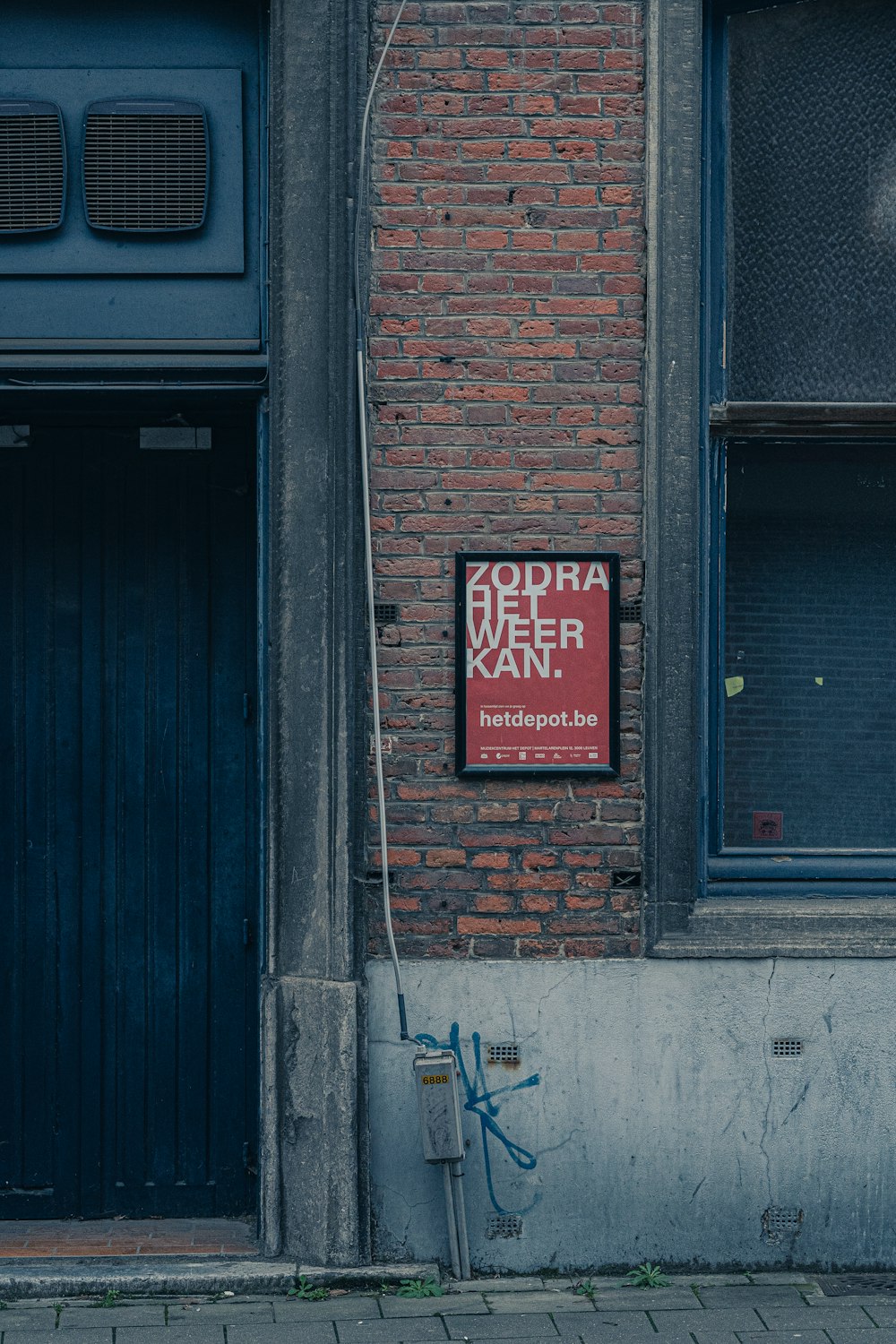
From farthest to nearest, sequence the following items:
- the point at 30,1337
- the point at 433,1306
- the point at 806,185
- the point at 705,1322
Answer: the point at 806,185, the point at 433,1306, the point at 705,1322, the point at 30,1337

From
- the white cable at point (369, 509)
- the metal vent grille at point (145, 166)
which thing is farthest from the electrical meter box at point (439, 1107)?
the metal vent grille at point (145, 166)

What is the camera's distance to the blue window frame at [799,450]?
15.8 feet

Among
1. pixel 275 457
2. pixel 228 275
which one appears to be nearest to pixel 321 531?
pixel 275 457

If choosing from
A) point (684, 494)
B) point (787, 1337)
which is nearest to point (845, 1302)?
point (787, 1337)

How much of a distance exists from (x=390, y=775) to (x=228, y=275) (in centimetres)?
182

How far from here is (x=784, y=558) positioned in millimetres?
4898

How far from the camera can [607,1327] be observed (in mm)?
4141

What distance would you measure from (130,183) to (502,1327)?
12.8 ft

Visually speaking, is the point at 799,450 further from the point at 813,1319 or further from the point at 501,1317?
the point at 501,1317

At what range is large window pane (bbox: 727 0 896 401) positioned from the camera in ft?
15.8

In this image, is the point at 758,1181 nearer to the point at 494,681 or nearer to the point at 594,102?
the point at 494,681

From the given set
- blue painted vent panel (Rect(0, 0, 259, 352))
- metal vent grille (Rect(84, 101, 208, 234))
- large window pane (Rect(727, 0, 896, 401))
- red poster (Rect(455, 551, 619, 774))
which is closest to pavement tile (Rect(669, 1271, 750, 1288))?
red poster (Rect(455, 551, 619, 774))

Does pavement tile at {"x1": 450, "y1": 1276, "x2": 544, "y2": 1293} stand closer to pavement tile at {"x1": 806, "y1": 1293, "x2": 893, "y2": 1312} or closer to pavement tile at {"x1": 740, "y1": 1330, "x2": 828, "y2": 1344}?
pavement tile at {"x1": 740, "y1": 1330, "x2": 828, "y2": 1344}

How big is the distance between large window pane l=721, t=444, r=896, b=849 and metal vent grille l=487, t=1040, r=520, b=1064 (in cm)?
106
